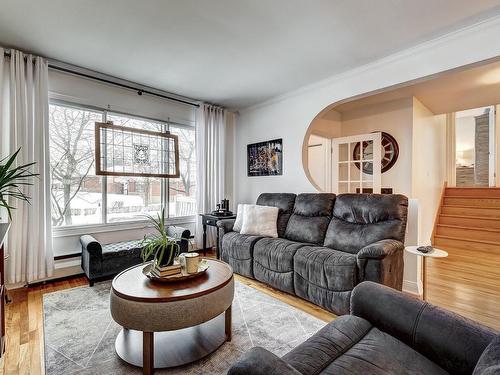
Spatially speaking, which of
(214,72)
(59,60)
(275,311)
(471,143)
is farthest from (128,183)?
(471,143)

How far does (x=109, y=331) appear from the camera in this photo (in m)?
2.04

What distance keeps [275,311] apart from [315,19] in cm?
257

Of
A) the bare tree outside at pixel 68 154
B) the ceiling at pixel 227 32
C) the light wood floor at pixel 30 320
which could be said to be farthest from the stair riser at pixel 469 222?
the bare tree outside at pixel 68 154

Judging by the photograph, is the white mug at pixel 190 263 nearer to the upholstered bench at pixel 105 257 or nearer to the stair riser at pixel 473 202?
the upholstered bench at pixel 105 257

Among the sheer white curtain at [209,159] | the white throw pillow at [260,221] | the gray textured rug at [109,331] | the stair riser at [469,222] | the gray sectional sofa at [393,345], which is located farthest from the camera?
the stair riser at [469,222]

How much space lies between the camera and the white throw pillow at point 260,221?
11.0 feet

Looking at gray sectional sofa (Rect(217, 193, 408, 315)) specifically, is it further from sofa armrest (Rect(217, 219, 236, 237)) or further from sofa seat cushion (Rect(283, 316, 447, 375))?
sofa seat cushion (Rect(283, 316, 447, 375))

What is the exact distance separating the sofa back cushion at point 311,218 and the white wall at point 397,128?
5.57 ft

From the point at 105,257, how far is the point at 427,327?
3005mm

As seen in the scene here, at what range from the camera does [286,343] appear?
6.22 feet

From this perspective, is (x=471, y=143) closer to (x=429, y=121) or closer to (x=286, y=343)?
(x=429, y=121)

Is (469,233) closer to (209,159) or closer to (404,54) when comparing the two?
(404,54)

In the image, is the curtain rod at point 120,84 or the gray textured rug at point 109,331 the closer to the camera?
the gray textured rug at point 109,331

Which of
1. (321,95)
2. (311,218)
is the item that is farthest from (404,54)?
(311,218)
